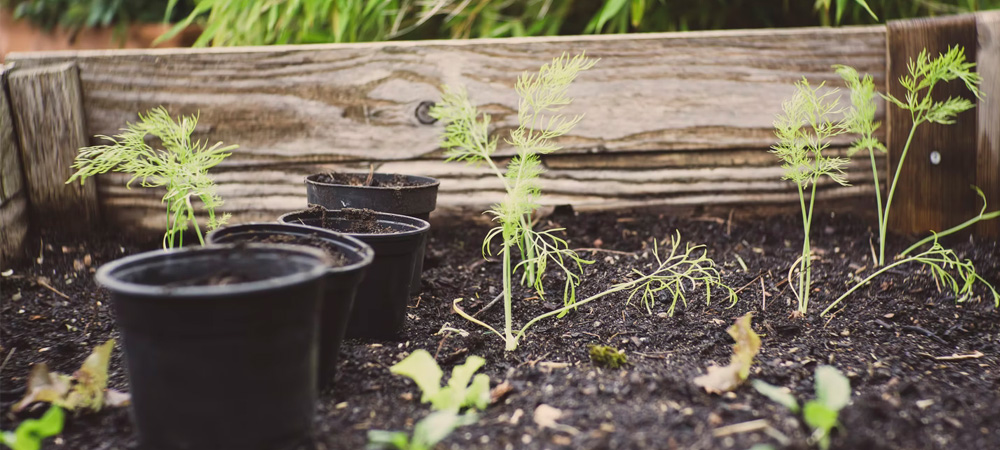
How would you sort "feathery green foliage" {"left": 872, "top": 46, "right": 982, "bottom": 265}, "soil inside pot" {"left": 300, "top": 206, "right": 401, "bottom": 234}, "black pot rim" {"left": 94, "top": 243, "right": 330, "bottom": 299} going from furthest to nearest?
1. "feathery green foliage" {"left": 872, "top": 46, "right": 982, "bottom": 265}
2. "soil inside pot" {"left": 300, "top": 206, "right": 401, "bottom": 234}
3. "black pot rim" {"left": 94, "top": 243, "right": 330, "bottom": 299}

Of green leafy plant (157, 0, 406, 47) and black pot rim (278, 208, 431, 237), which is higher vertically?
green leafy plant (157, 0, 406, 47)

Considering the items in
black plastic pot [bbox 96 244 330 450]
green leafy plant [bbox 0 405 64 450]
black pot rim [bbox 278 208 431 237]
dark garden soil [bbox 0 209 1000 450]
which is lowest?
dark garden soil [bbox 0 209 1000 450]

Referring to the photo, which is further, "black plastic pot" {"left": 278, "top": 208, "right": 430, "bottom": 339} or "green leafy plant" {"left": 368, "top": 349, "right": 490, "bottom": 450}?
"black plastic pot" {"left": 278, "top": 208, "right": 430, "bottom": 339}

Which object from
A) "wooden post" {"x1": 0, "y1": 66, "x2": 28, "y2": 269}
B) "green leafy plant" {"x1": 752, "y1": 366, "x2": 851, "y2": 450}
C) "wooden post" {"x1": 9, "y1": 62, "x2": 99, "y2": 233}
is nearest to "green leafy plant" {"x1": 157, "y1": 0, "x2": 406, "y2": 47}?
"wooden post" {"x1": 9, "y1": 62, "x2": 99, "y2": 233}

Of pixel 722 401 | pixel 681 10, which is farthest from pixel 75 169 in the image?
pixel 681 10

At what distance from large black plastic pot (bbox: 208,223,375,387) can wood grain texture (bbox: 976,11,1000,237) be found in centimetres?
184

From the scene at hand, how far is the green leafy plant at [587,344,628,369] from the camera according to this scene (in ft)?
4.49

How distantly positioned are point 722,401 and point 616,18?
2.02 metres

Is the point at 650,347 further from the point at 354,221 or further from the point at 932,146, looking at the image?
the point at 932,146

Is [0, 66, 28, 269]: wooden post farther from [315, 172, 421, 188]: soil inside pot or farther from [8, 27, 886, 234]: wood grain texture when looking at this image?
[315, 172, 421, 188]: soil inside pot

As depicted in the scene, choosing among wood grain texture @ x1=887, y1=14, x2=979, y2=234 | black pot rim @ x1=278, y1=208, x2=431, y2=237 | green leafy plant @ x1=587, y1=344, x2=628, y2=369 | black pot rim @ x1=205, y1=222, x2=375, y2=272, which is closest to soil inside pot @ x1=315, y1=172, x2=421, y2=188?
black pot rim @ x1=278, y1=208, x2=431, y2=237

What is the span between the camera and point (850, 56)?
229 centimetres

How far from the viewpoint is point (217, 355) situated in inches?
37.1

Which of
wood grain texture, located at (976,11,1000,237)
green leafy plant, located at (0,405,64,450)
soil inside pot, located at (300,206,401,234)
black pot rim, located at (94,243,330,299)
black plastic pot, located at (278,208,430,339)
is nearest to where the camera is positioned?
black pot rim, located at (94,243,330,299)
